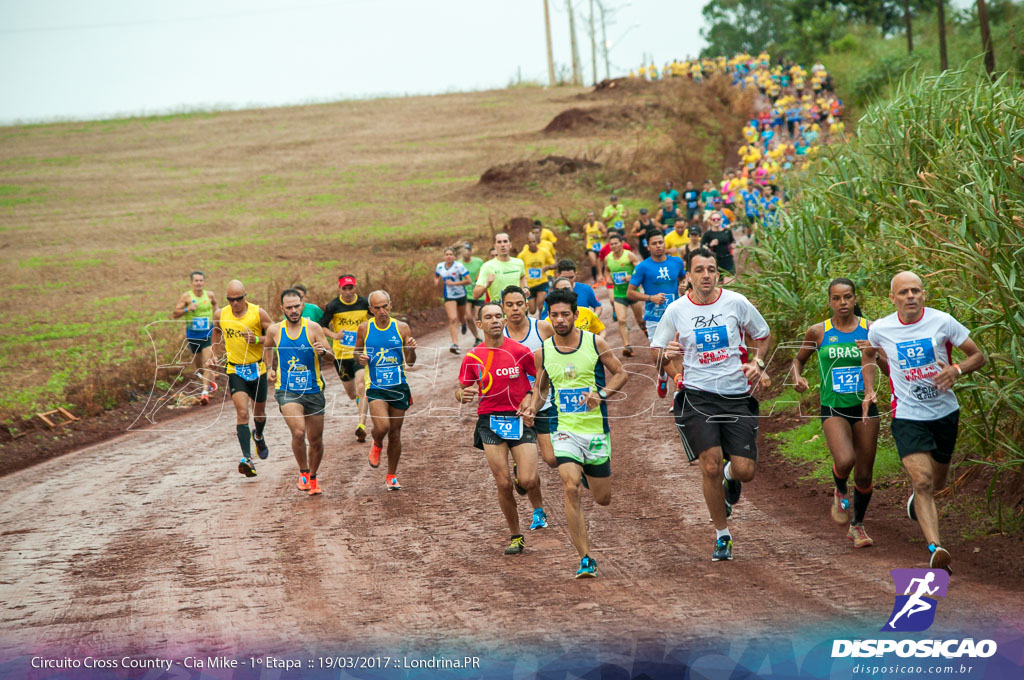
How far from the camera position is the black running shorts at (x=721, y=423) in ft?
25.7

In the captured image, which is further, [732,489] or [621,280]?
[621,280]

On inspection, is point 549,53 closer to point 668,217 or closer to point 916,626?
point 668,217

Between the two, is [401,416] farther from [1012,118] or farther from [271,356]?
[1012,118]

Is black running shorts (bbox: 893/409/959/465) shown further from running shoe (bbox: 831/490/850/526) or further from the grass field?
the grass field

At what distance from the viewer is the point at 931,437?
289 inches

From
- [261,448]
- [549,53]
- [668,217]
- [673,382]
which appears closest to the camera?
[673,382]

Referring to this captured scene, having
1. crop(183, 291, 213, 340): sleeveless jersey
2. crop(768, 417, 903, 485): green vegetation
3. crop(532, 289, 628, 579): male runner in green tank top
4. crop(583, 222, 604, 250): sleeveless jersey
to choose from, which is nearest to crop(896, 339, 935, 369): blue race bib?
crop(532, 289, 628, 579): male runner in green tank top

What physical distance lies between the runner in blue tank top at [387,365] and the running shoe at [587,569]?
4.06 m

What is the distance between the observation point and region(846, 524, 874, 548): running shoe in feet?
27.1

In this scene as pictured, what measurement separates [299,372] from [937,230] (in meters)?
7.07

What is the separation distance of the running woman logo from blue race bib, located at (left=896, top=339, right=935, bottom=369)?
1.49 metres

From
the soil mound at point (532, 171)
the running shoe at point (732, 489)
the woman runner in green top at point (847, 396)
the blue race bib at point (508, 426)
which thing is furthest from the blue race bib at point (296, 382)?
the soil mound at point (532, 171)

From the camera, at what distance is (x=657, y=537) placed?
8961mm

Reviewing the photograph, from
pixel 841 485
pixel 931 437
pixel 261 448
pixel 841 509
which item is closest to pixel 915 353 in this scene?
pixel 931 437
